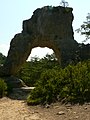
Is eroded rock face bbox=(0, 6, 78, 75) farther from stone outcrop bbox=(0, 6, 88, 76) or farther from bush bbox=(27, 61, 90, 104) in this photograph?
bush bbox=(27, 61, 90, 104)

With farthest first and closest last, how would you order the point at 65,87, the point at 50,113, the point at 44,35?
the point at 44,35 < the point at 65,87 < the point at 50,113

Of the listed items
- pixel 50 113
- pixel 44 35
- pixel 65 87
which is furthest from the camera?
pixel 44 35

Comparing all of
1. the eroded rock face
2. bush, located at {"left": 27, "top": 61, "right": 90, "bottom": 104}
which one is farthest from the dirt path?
the eroded rock face

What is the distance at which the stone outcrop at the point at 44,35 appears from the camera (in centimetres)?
1906

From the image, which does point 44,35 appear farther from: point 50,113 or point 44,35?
point 50,113

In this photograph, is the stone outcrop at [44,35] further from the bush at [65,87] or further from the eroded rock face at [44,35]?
the bush at [65,87]

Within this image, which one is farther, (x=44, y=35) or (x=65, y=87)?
(x=44, y=35)

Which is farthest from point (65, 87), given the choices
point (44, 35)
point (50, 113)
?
point (44, 35)

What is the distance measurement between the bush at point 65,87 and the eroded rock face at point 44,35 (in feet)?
27.7

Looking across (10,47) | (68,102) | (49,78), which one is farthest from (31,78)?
(68,102)

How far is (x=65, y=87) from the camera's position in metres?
9.16

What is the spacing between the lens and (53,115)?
761cm

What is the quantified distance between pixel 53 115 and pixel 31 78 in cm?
2295

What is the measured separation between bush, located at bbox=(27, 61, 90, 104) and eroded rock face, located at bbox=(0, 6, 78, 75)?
845cm
